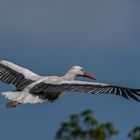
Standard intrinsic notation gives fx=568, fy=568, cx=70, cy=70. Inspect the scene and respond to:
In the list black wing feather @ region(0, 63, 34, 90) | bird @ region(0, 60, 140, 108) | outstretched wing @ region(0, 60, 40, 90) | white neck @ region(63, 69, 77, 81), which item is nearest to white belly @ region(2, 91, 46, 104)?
bird @ region(0, 60, 140, 108)

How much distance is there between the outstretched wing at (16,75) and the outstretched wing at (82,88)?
0.67 meters

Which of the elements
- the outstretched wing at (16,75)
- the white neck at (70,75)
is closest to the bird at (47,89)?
the outstretched wing at (16,75)

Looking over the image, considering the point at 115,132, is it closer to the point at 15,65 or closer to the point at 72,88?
the point at 72,88

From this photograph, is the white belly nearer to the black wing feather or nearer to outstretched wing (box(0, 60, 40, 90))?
the black wing feather

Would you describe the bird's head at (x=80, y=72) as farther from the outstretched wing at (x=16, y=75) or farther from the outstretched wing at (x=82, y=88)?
the outstretched wing at (x=82, y=88)

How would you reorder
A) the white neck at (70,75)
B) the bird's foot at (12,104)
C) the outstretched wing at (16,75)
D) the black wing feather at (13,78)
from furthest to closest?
the white neck at (70,75)
the outstretched wing at (16,75)
the black wing feather at (13,78)
the bird's foot at (12,104)

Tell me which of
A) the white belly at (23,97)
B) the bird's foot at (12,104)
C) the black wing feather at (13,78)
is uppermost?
the black wing feather at (13,78)

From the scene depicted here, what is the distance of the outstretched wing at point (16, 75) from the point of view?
15547 mm

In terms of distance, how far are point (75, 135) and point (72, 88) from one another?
944cm

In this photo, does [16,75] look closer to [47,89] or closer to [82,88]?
[47,89]

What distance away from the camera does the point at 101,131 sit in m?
4.69

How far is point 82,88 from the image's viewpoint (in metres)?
14.2

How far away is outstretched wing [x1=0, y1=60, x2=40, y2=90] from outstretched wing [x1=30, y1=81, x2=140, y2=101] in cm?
67

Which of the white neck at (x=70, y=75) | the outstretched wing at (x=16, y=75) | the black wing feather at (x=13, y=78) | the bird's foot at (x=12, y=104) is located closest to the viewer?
the bird's foot at (x=12, y=104)
